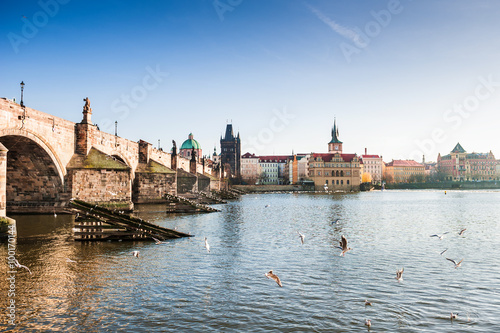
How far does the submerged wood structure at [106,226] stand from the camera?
1953 cm

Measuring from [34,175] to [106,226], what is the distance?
1576 centimetres

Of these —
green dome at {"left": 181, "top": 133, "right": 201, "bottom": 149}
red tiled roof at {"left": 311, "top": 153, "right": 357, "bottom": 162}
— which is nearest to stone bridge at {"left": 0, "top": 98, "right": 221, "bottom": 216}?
red tiled roof at {"left": 311, "top": 153, "right": 357, "bottom": 162}

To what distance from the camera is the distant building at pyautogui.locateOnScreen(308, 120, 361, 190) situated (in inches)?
5674

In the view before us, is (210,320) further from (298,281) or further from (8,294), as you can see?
(8,294)

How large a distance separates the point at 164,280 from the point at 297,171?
173 meters

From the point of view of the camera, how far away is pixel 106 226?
1991 centimetres

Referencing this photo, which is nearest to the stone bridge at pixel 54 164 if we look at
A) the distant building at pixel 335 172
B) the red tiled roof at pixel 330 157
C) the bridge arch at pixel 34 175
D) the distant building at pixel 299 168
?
the bridge arch at pixel 34 175

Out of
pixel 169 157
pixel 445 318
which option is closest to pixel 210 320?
pixel 445 318

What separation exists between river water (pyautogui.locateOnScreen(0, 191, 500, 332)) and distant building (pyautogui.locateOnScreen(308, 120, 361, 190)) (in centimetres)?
12464

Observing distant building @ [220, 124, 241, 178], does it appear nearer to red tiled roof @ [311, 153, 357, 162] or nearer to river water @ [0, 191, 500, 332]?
red tiled roof @ [311, 153, 357, 162]

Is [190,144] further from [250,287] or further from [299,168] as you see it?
[250,287]

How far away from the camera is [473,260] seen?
1599cm

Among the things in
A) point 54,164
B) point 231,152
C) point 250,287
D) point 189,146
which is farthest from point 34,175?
point 231,152

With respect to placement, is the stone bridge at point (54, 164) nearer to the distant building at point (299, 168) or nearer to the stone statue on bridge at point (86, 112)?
the stone statue on bridge at point (86, 112)
